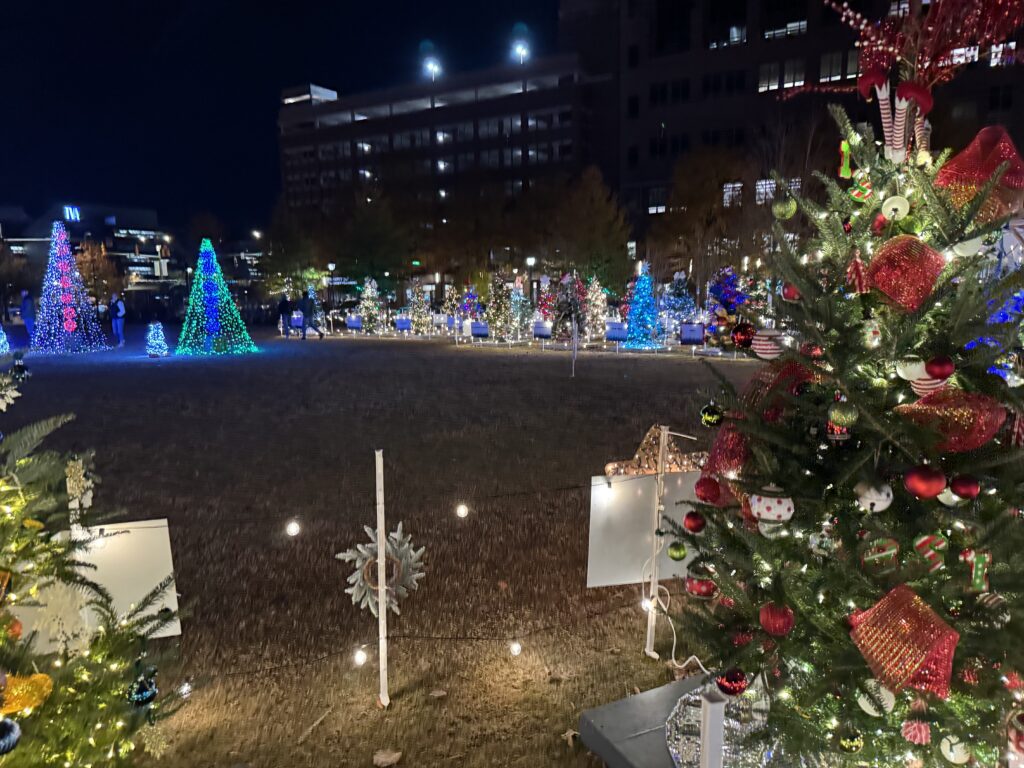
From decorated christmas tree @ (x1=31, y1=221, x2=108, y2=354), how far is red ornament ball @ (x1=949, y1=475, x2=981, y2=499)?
2505cm

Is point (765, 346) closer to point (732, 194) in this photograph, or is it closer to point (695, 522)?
point (695, 522)

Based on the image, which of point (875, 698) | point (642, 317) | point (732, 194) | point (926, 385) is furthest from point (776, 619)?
point (732, 194)

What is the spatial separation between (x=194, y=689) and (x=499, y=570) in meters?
2.33

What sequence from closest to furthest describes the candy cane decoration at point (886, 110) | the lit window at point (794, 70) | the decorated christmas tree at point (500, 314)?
the candy cane decoration at point (886, 110), the decorated christmas tree at point (500, 314), the lit window at point (794, 70)

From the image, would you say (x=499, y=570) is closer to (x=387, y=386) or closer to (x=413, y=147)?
(x=387, y=386)

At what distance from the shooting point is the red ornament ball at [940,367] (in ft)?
6.38

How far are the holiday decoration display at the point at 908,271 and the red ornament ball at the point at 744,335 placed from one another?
1.67 ft

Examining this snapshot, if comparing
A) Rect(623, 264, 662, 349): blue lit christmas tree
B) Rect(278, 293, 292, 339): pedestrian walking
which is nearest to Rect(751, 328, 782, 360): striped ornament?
Rect(623, 264, 662, 349): blue lit christmas tree

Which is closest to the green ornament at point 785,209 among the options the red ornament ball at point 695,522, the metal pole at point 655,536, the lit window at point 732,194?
the red ornament ball at point 695,522

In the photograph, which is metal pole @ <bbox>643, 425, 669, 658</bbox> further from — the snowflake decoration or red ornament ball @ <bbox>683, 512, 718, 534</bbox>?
the snowflake decoration

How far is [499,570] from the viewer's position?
5.25m

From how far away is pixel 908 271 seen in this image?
2129mm

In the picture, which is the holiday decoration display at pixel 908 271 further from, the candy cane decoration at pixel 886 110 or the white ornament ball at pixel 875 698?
the white ornament ball at pixel 875 698

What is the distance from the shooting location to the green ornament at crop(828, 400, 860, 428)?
2.04m
